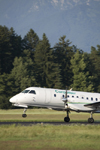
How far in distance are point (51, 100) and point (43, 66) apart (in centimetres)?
5777

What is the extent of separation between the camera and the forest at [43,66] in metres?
75.9

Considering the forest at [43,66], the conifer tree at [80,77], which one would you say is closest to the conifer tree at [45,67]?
the forest at [43,66]

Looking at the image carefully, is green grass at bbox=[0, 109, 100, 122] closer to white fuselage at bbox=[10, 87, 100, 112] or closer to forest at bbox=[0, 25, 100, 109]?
white fuselage at bbox=[10, 87, 100, 112]

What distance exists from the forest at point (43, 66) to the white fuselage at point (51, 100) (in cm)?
3417

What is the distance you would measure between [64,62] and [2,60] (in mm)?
20258

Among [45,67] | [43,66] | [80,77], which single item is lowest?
[80,77]

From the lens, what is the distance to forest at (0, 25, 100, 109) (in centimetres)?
7588

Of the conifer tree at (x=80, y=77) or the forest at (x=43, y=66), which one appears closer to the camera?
the forest at (x=43, y=66)

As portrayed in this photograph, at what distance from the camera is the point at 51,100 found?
108 ft

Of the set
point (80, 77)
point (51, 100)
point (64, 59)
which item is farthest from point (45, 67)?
point (51, 100)

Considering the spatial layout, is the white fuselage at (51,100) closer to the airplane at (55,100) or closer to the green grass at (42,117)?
the airplane at (55,100)

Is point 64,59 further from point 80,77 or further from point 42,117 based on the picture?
point 42,117

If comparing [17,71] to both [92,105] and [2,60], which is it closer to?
[2,60]

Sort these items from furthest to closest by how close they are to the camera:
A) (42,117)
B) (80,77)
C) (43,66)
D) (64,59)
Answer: (64,59) < (43,66) < (80,77) < (42,117)
